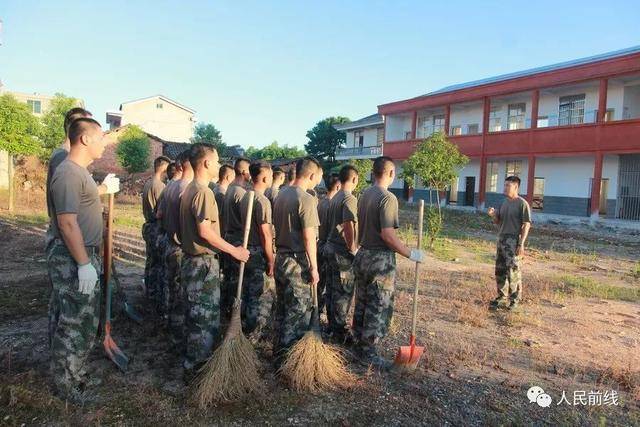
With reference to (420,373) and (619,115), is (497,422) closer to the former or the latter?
(420,373)

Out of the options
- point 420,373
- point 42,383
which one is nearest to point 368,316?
point 420,373

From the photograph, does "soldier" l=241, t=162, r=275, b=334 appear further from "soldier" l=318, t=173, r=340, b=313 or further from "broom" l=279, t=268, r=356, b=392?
"broom" l=279, t=268, r=356, b=392

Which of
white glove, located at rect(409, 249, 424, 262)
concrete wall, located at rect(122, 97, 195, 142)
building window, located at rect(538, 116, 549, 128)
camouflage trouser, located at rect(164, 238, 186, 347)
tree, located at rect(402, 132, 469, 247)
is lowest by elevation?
camouflage trouser, located at rect(164, 238, 186, 347)

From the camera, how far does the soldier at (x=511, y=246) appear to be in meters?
6.14

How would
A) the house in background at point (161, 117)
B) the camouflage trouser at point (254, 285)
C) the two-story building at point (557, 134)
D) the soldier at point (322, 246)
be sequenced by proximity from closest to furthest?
the camouflage trouser at point (254, 285) < the soldier at point (322, 246) < the two-story building at point (557, 134) < the house in background at point (161, 117)

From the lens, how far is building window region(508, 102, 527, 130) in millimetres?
22828

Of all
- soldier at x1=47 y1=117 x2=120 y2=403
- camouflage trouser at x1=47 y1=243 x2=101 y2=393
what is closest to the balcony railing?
soldier at x1=47 y1=117 x2=120 y2=403

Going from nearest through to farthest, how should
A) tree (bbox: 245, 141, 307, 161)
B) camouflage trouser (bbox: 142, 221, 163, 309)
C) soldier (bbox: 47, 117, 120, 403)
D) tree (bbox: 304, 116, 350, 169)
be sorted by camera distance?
soldier (bbox: 47, 117, 120, 403) < camouflage trouser (bbox: 142, 221, 163, 309) < tree (bbox: 304, 116, 350, 169) < tree (bbox: 245, 141, 307, 161)

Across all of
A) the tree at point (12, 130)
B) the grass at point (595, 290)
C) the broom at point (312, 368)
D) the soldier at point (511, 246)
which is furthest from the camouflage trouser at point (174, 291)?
the tree at point (12, 130)

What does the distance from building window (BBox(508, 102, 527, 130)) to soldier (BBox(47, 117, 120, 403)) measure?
2312 cm

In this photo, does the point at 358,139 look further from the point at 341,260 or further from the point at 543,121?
the point at 341,260

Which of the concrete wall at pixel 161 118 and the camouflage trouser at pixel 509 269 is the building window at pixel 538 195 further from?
the concrete wall at pixel 161 118

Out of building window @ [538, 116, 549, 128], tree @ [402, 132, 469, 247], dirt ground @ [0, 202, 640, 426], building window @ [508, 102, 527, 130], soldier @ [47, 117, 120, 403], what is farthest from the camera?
building window @ [508, 102, 527, 130]

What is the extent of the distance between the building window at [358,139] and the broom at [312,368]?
33.0m
